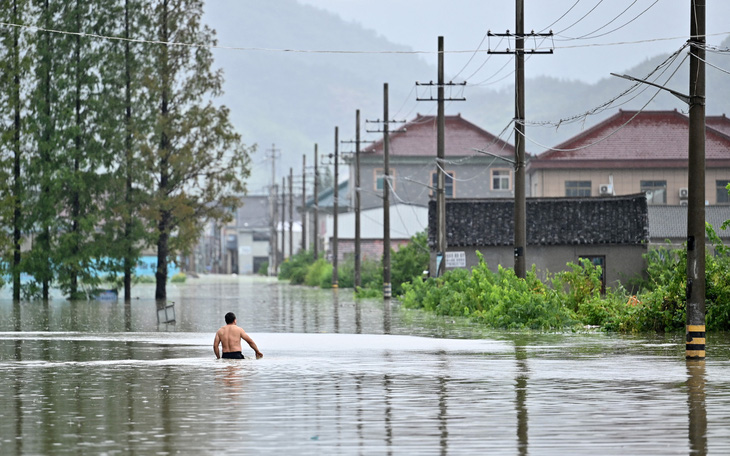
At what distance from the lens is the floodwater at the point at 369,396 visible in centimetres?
1379

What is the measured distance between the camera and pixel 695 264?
24.4 metres

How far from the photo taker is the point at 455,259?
55.4 metres

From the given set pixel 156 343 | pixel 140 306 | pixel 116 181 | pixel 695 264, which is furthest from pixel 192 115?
pixel 695 264

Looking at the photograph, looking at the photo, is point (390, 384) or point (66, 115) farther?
point (66, 115)

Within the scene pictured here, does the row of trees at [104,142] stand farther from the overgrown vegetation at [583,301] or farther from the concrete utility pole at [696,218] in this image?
the concrete utility pole at [696,218]

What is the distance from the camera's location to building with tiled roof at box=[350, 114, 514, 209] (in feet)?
366

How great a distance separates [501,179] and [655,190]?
72.6 feet

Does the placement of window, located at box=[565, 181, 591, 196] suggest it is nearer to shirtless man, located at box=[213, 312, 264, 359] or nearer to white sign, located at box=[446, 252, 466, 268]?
white sign, located at box=[446, 252, 466, 268]

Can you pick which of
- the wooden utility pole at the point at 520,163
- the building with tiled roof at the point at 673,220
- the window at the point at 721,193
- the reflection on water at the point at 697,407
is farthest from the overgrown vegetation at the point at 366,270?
the reflection on water at the point at 697,407

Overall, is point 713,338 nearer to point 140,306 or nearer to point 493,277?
point 493,277

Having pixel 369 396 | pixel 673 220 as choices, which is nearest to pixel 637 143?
pixel 673 220

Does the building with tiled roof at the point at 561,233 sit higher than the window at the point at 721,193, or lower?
lower

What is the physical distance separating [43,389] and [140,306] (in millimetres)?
41696

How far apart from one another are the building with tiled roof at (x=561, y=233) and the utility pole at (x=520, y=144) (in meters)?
19.6
